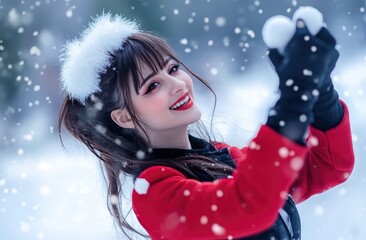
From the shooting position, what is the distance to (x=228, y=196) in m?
0.87

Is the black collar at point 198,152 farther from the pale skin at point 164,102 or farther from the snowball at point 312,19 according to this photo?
the snowball at point 312,19

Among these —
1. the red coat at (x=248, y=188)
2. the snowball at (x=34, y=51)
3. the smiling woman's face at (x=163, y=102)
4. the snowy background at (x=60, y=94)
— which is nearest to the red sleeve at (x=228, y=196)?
the red coat at (x=248, y=188)

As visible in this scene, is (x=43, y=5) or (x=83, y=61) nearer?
(x=83, y=61)

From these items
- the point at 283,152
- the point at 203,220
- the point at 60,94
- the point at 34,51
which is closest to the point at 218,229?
the point at 203,220

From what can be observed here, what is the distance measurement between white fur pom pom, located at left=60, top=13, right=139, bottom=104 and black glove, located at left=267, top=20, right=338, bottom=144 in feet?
1.44

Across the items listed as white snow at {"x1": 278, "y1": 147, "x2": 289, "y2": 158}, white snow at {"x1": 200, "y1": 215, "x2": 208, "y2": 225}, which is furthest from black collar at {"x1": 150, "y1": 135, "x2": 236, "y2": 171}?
white snow at {"x1": 278, "y1": 147, "x2": 289, "y2": 158}

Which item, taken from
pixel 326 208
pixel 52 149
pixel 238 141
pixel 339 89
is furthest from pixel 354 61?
pixel 52 149

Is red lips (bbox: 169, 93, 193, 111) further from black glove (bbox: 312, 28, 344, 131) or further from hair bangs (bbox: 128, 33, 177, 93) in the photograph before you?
black glove (bbox: 312, 28, 344, 131)

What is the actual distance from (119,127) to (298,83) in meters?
0.51

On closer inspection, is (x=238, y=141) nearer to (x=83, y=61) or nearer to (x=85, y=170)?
(x=83, y=61)

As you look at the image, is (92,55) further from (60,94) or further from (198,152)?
(60,94)

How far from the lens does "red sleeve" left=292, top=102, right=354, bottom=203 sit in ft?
3.45

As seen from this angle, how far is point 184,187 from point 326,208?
50.4 inches

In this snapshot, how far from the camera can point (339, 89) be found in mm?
2555
